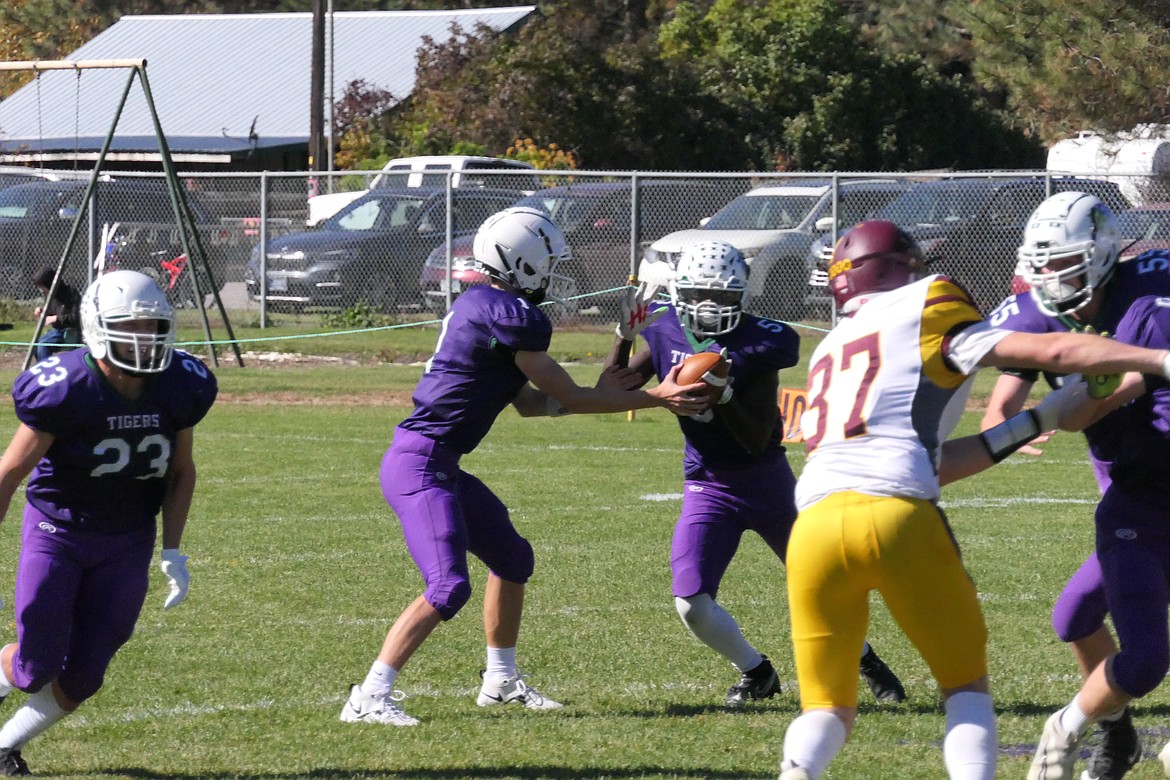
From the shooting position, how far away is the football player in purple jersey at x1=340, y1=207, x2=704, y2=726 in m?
5.54

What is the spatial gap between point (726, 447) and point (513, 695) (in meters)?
1.19

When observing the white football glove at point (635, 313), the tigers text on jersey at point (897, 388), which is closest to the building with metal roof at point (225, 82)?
the white football glove at point (635, 313)

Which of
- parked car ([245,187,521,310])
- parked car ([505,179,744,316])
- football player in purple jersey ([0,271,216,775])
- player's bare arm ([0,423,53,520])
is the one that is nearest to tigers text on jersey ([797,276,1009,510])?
football player in purple jersey ([0,271,216,775])

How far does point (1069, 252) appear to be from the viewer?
4453mm

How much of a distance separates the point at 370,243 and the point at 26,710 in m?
15.4

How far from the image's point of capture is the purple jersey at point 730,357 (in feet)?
18.8

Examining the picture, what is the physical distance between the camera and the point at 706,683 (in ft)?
20.4

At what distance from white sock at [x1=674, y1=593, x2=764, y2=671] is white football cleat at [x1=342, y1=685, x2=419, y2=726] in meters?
1.04

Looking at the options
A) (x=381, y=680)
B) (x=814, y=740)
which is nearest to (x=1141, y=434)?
(x=814, y=740)

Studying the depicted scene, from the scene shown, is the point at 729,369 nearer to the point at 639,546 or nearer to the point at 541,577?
the point at 541,577

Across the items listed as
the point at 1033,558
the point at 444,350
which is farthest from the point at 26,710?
the point at 1033,558

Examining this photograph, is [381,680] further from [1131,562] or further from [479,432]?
[1131,562]

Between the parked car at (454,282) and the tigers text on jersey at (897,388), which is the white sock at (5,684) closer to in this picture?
the tigers text on jersey at (897,388)

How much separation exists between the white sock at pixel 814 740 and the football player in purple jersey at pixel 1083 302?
119 centimetres
